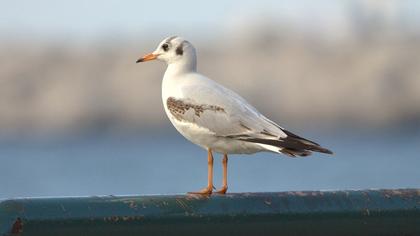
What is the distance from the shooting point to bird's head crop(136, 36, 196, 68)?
6.35 m

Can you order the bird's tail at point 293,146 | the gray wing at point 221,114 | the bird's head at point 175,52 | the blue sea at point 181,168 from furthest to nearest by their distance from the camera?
1. the blue sea at point 181,168
2. the bird's head at point 175,52
3. the gray wing at point 221,114
4. the bird's tail at point 293,146

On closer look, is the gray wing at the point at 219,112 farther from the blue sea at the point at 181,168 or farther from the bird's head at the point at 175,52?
the blue sea at the point at 181,168

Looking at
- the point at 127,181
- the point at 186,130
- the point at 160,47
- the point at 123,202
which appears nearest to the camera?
the point at 123,202

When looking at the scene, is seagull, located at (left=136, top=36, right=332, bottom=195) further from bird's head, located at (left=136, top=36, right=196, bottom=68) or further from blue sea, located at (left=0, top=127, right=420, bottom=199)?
blue sea, located at (left=0, top=127, right=420, bottom=199)

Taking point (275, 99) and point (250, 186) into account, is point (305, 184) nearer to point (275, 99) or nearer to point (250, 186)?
point (250, 186)

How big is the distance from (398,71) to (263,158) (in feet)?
81.0

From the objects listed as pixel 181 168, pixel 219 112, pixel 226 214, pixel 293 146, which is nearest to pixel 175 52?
pixel 219 112

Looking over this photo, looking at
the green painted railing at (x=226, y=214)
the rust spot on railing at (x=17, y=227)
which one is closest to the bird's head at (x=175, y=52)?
the green painted railing at (x=226, y=214)

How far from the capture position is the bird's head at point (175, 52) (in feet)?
20.8

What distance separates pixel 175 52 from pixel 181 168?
2860 cm

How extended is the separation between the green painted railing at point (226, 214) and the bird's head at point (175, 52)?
2334mm

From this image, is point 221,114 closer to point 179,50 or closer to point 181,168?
point 179,50

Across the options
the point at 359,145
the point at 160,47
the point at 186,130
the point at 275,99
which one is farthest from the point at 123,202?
the point at 275,99

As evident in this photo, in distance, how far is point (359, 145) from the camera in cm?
4738
